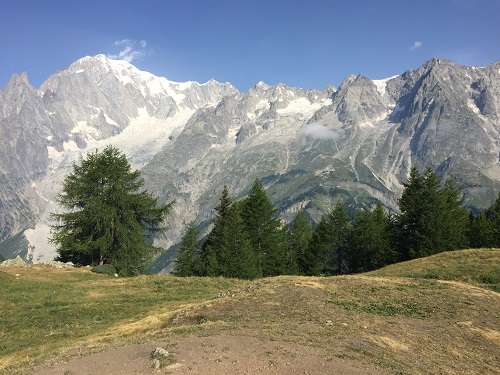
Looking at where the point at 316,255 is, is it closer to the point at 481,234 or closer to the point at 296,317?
the point at 481,234

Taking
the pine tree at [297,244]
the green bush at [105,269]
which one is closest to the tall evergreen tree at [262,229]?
the pine tree at [297,244]

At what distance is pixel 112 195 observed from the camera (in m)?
54.6

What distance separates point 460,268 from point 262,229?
103 ft

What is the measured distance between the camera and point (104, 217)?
52.2 m

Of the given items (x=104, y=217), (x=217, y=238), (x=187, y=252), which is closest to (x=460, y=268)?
(x=217, y=238)

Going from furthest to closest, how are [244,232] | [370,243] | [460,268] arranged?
[370,243]
[244,232]
[460,268]

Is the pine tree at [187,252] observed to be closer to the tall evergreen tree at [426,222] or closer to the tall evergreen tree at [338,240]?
the tall evergreen tree at [338,240]

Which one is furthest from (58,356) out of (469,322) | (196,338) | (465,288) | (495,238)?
(495,238)

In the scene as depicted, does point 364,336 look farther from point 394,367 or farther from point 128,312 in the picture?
point 128,312

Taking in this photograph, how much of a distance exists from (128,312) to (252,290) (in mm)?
10544

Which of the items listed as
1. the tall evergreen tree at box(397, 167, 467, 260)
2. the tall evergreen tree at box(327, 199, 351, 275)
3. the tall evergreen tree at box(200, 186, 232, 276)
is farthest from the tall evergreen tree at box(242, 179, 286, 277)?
the tall evergreen tree at box(397, 167, 467, 260)

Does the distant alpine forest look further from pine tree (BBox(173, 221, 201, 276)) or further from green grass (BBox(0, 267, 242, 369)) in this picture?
green grass (BBox(0, 267, 242, 369))

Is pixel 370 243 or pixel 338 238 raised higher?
pixel 338 238

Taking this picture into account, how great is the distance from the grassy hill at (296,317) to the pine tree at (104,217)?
11.9 m
